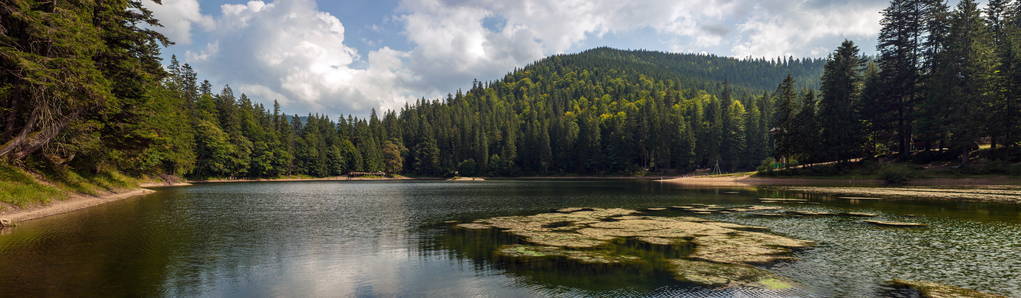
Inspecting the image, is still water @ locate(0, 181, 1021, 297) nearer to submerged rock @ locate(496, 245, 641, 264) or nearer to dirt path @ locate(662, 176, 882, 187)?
submerged rock @ locate(496, 245, 641, 264)

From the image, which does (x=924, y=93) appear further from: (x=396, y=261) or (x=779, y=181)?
(x=396, y=261)

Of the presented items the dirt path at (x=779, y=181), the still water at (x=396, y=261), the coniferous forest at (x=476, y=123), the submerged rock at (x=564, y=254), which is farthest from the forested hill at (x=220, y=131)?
the dirt path at (x=779, y=181)

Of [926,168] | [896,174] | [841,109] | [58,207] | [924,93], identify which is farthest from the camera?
[841,109]

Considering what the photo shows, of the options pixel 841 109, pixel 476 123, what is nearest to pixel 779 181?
pixel 841 109

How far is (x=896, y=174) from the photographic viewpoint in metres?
60.2

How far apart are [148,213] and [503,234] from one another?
2750 cm

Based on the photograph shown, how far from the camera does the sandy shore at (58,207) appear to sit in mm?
27195

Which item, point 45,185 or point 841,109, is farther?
point 841,109

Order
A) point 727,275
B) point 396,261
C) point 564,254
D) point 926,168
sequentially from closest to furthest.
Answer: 1. point 727,275
2. point 396,261
3. point 564,254
4. point 926,168

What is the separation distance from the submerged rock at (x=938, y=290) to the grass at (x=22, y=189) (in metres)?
43.8

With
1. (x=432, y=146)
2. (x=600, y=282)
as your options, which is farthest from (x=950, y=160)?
(x=432, y=146)

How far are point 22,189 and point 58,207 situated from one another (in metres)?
2.42

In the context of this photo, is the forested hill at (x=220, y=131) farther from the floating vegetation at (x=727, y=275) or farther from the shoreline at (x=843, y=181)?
the shoreline at (x=843, y=181)

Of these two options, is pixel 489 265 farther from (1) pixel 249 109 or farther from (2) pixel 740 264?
(1) pixel 249 109
